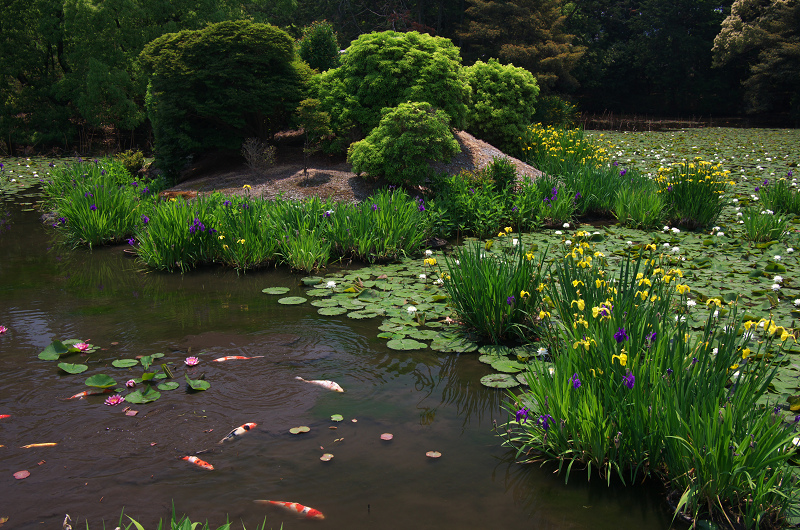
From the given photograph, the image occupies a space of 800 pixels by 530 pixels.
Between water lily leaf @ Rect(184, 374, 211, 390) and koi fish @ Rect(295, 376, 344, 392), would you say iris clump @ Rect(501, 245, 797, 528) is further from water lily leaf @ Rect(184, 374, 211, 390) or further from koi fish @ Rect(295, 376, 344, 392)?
water lily leaf @ Rect(184, 374, 211, 390)

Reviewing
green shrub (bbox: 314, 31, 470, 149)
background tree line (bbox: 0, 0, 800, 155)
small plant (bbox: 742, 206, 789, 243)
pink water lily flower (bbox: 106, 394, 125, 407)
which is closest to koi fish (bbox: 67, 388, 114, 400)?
pink water lily flower (bbox: 106, 394, 125, 407)

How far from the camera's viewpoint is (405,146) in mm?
7738

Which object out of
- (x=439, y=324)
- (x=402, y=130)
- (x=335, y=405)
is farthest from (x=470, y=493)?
→ (x=402, y=130)

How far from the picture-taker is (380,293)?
5.21 meters

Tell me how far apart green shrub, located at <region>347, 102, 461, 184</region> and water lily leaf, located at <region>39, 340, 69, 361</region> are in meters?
4.97

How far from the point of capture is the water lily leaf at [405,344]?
4.00 meters

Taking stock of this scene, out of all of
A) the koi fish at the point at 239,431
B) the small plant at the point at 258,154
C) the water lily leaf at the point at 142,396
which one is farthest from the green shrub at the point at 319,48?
the koi fish at the point at 239,431

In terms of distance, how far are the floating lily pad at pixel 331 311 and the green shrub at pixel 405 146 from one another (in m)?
3.49

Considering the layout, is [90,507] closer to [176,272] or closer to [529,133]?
[176,272]

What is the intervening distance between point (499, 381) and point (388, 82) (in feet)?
21.4

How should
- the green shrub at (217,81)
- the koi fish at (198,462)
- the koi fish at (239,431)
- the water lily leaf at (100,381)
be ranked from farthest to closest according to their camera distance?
the green shrub at (217,81)
the water lily leaf at (100,381)
the koi fish at (239,431)
the koi fish at (198,462)

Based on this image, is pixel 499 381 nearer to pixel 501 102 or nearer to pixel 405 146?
pixel 405 146

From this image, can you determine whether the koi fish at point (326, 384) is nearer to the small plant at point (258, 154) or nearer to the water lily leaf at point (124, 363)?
the water lily leaf at point (124, 363)

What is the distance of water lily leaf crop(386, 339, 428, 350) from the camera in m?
4.00
